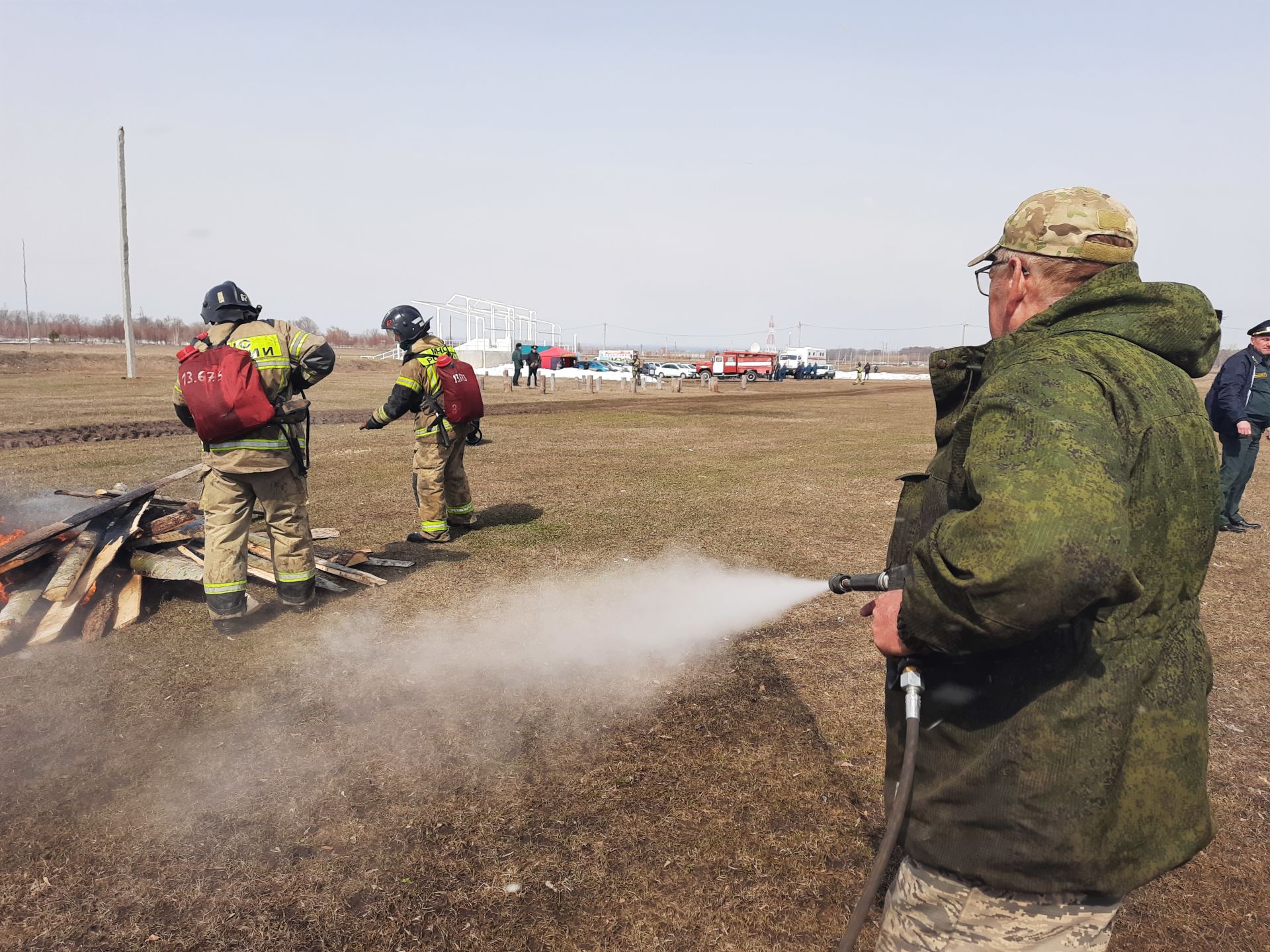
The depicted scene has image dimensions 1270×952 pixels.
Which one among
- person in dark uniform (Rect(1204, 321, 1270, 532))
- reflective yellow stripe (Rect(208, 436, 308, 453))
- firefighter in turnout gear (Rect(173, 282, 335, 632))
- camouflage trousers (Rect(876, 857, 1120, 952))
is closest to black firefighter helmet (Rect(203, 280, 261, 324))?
firefighter in turnout gear (Rect(173, 282, 335, 632))

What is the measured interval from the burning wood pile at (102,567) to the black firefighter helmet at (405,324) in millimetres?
2253

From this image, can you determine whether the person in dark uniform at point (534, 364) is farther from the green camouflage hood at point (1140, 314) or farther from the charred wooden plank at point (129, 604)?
the green camouflage hood at point (1140, 314)

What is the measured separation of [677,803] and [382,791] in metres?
1.40

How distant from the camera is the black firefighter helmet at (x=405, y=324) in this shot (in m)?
7.88

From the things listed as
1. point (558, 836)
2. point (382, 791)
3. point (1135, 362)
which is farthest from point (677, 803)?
point (1135, 362)

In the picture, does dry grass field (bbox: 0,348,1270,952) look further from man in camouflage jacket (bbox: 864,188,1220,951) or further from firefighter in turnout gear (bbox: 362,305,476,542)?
man in camouflage jacket (bbox: 864,188,1220,951)

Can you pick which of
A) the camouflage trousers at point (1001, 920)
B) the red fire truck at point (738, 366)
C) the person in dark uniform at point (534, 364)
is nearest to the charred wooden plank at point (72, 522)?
the camouflage trousers at point (1001, 920)

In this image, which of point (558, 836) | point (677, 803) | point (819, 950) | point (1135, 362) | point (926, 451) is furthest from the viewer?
point (926, 451)

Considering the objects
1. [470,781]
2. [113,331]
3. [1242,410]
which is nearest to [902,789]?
[470,781]

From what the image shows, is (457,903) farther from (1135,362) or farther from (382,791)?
(1135,362)

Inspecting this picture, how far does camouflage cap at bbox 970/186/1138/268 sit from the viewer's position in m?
1.78

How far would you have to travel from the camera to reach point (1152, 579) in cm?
165

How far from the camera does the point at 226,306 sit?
5535 millimetres

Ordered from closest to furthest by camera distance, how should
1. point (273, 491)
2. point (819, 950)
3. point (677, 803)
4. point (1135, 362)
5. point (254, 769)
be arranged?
point (1135, 362)
point (819, 950)
point (677, 803)
point (254, 769)
point (273, 491)
